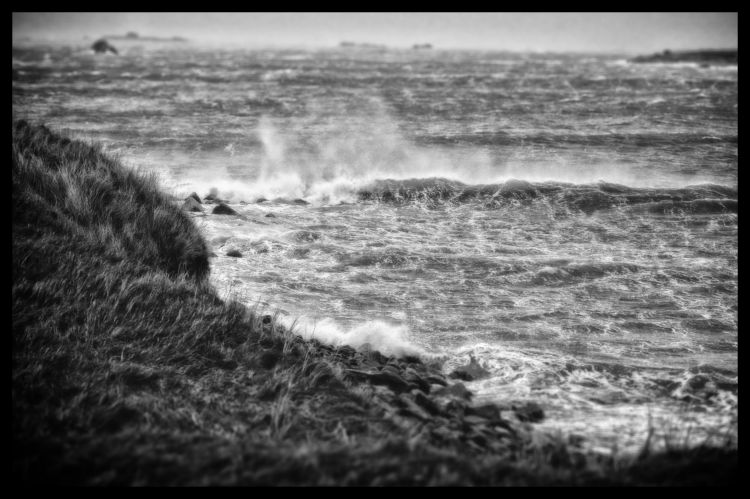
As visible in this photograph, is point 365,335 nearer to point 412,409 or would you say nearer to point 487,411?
point 412,409

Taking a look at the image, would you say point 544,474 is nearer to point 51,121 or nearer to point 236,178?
point 236,178

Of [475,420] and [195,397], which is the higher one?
[195,397]

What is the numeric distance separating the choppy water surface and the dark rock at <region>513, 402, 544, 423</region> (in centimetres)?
14

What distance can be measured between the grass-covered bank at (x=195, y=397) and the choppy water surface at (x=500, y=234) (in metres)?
0.86

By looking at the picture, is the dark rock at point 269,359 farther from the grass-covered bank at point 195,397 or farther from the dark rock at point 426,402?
the dark rock at point 426,402

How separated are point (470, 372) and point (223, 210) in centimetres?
942

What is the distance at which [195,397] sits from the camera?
5207mm

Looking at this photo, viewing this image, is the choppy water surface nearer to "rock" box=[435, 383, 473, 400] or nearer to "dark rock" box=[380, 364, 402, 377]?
"rock" box=[435, 383, 473, 400]

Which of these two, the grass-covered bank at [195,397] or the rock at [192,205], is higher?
the rock at [192,205]

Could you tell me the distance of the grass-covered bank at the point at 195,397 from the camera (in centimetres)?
403

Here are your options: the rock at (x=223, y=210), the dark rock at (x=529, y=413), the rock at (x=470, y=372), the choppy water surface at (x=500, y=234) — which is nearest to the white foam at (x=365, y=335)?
the choppy water surface at (x=500, y=234)

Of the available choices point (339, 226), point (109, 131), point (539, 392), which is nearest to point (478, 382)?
point (539, 392)

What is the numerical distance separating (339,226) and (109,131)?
719 inches

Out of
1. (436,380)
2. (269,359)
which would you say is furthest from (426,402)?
(269,359)
